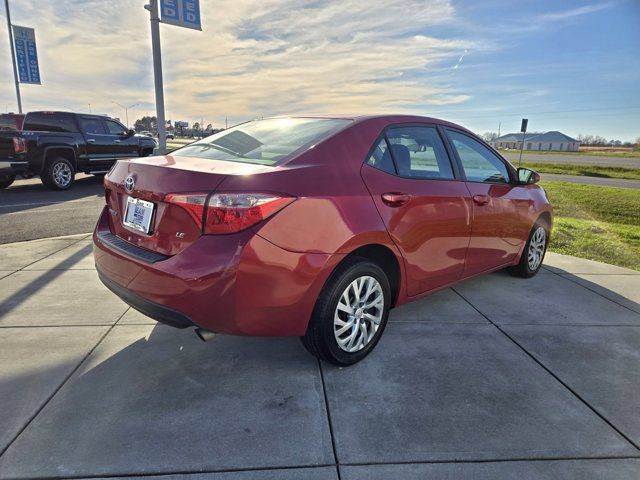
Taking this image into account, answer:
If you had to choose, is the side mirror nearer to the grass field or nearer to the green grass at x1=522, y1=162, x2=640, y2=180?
the grass field

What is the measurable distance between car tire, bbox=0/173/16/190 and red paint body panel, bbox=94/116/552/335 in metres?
9.54

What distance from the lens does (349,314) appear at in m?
2.87

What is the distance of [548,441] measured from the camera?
2.35m

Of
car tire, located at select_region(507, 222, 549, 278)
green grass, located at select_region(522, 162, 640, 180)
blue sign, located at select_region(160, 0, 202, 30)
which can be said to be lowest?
green grass, located at select_region(522, 162, 640, 180)

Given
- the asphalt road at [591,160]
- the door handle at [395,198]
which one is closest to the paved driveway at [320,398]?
the door handle at [395,198]

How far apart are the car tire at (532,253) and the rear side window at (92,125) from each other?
38.2ft

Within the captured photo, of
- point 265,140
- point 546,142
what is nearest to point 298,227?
point 265,140

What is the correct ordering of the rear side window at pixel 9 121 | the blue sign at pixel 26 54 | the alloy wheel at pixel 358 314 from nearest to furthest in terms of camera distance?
the alloy wheel at pixel 358 314
the rear side window at pixel 9 121
the blue sign at pixel 26 54

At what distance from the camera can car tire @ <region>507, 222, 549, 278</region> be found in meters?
4.75

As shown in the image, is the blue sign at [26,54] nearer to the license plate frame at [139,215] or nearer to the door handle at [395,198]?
the license plate frame at [139,215]

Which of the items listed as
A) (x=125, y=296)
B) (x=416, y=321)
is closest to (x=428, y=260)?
(x=416, y=321)

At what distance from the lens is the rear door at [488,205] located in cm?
376

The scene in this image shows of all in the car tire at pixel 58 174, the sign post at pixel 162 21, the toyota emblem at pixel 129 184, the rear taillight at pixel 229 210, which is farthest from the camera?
the car tire at pixel 58 174

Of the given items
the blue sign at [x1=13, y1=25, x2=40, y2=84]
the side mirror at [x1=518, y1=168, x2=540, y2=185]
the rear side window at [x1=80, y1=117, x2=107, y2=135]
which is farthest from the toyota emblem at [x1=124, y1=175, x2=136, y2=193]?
the blue sign at [x1=13, y1=25, x2=40, y2=84]
